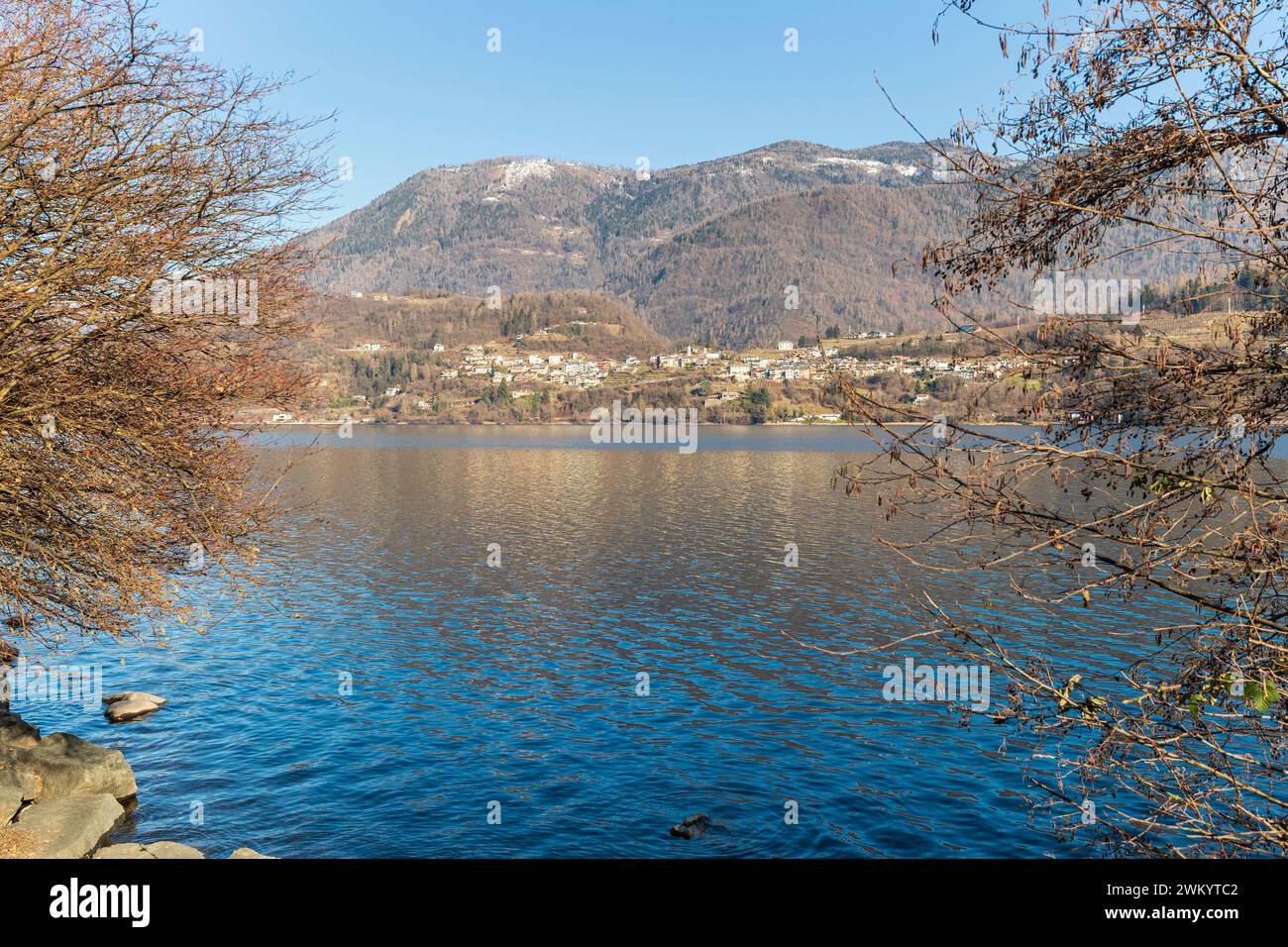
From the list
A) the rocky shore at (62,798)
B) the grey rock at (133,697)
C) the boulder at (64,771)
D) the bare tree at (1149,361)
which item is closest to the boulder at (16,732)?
the rocky shore at (62,798)

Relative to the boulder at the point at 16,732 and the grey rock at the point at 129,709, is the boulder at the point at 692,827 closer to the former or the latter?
the boulder at the point at 16,732

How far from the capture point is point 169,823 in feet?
78.6

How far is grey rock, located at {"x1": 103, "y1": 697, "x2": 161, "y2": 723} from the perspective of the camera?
32.0 metres

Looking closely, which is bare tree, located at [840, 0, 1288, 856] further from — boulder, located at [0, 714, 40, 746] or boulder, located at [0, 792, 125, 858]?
boulder, located at [0, 714, 40, 746]

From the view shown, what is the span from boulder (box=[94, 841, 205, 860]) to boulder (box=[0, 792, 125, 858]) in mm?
531

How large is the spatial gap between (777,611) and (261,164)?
117 ft

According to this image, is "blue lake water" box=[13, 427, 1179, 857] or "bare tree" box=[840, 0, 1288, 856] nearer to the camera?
"bare tree" box=[840, 0, 1288, 856]

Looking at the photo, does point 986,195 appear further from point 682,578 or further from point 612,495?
point 612,495

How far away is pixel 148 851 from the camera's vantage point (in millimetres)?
19422

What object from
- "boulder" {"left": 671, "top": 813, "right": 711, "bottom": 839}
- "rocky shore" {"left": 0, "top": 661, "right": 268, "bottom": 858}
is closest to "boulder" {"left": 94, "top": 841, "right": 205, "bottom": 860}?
"rocky shore" {"left": 0, "top": 661, "right": 268, "bottom": 858}

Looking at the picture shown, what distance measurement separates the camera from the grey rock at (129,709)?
3197cm

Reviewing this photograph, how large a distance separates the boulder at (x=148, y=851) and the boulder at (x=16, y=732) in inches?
287

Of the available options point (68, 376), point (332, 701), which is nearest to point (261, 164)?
point (68, 376)
